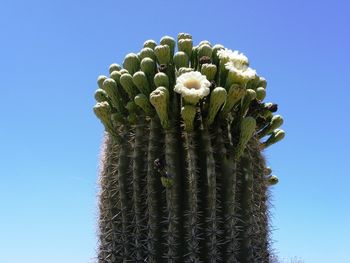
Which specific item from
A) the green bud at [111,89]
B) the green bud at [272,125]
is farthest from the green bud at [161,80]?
the green bud at [272,125]

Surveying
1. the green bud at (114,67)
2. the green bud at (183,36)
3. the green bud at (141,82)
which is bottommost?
the green bud at (141,82)

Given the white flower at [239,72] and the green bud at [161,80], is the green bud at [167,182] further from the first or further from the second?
the white flower at [239,72]

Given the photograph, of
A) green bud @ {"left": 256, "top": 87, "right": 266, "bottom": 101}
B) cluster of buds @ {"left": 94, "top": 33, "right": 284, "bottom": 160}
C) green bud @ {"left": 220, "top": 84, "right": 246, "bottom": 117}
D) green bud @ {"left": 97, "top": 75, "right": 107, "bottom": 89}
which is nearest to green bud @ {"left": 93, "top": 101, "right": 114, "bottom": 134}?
cluster of buds @ {"left": 94, "top": 33, "right": 284, "bottom": 160}

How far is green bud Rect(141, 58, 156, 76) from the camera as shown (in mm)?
5902

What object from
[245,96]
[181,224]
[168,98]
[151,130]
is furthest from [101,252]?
[245,96]

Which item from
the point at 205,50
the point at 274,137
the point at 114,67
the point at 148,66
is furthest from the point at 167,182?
the point at 274,137

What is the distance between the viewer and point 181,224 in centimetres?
537

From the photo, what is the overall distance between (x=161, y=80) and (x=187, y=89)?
0.32m

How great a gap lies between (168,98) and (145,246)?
1.45m

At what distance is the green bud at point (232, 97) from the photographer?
5.64 metres

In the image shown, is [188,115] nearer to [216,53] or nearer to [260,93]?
[216,53]

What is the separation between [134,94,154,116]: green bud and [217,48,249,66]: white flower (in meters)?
0.95

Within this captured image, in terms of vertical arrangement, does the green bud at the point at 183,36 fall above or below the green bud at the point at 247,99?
above

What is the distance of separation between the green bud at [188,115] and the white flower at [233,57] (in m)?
0.76
